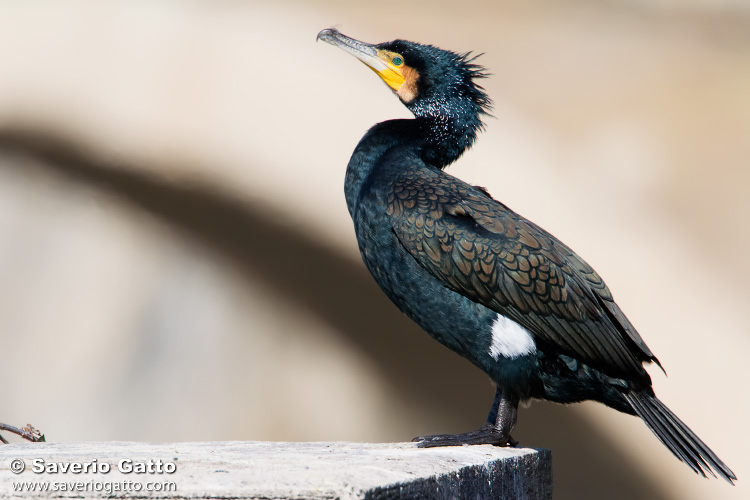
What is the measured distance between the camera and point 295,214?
4859 mm

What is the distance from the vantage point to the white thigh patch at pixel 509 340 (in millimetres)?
2867

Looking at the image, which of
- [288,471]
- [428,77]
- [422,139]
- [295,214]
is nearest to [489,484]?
[288,471]

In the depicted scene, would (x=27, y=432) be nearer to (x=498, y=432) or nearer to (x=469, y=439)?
(x=469, y=439)

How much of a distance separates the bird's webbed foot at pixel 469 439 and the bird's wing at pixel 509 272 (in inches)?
14.2

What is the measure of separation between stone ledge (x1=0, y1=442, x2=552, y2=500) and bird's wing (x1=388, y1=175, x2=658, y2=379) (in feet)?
1.42

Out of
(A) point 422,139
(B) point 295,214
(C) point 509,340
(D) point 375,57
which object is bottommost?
(C) point 509,340

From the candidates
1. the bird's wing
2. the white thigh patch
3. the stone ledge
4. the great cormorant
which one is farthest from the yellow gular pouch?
the stone ledge

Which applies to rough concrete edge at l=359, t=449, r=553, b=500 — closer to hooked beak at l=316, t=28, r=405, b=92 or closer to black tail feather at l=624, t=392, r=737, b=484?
black tail feather at l=624, t=392, r=737, b=484

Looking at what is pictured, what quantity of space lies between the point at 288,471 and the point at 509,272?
3.92 ft

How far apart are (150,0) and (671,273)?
3352 millimetres

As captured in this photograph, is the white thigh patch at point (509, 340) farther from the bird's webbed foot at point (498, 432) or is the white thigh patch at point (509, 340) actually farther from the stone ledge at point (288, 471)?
the stone ledge at point (288, 471)

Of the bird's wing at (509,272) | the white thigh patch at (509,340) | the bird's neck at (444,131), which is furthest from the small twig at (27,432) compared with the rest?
the bird's neck at (444,131)

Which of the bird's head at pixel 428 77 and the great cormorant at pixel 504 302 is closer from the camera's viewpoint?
the great cormorant at pixel 504 302

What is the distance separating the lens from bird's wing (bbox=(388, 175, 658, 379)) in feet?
9.40
